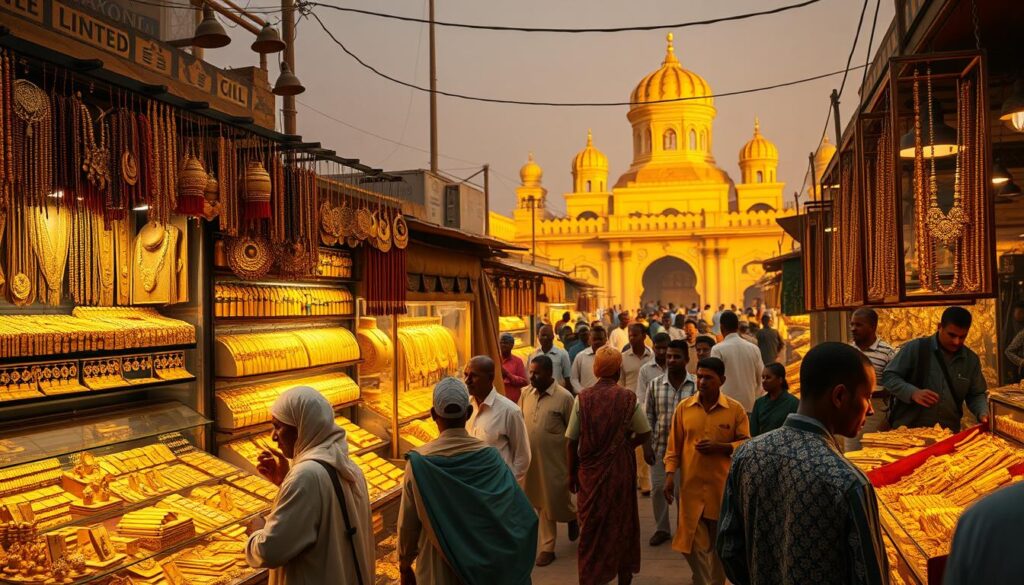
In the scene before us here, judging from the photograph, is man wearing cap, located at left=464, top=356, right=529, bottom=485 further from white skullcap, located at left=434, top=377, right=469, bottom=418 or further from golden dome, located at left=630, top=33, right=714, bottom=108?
golden dome, located at left=630, top=33, right=714, bottom=108

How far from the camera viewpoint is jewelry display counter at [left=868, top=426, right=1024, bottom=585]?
341 cm

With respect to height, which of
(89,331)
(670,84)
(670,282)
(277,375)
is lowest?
(277,375)

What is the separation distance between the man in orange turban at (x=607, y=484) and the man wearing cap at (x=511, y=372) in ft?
11.1

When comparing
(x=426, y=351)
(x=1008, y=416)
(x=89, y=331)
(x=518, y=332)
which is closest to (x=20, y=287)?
(x=89, y=331)

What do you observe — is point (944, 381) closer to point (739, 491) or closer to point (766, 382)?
point (766, 382)

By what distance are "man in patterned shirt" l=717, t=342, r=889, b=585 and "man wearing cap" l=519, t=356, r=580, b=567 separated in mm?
3517

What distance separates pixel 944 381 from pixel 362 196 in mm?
4156

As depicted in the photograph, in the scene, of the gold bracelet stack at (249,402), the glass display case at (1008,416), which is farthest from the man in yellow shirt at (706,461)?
the gold bracelet stack at (249,402)

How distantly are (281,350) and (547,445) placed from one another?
197 cm

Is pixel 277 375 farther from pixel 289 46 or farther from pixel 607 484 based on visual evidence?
pixel 289 46

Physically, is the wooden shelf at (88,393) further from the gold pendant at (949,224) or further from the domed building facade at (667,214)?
the domed building facade at (667,214)

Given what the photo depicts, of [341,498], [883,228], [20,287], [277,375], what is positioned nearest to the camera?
[341,498]

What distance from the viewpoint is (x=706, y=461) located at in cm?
514

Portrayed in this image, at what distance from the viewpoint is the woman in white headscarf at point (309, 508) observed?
117 inches
